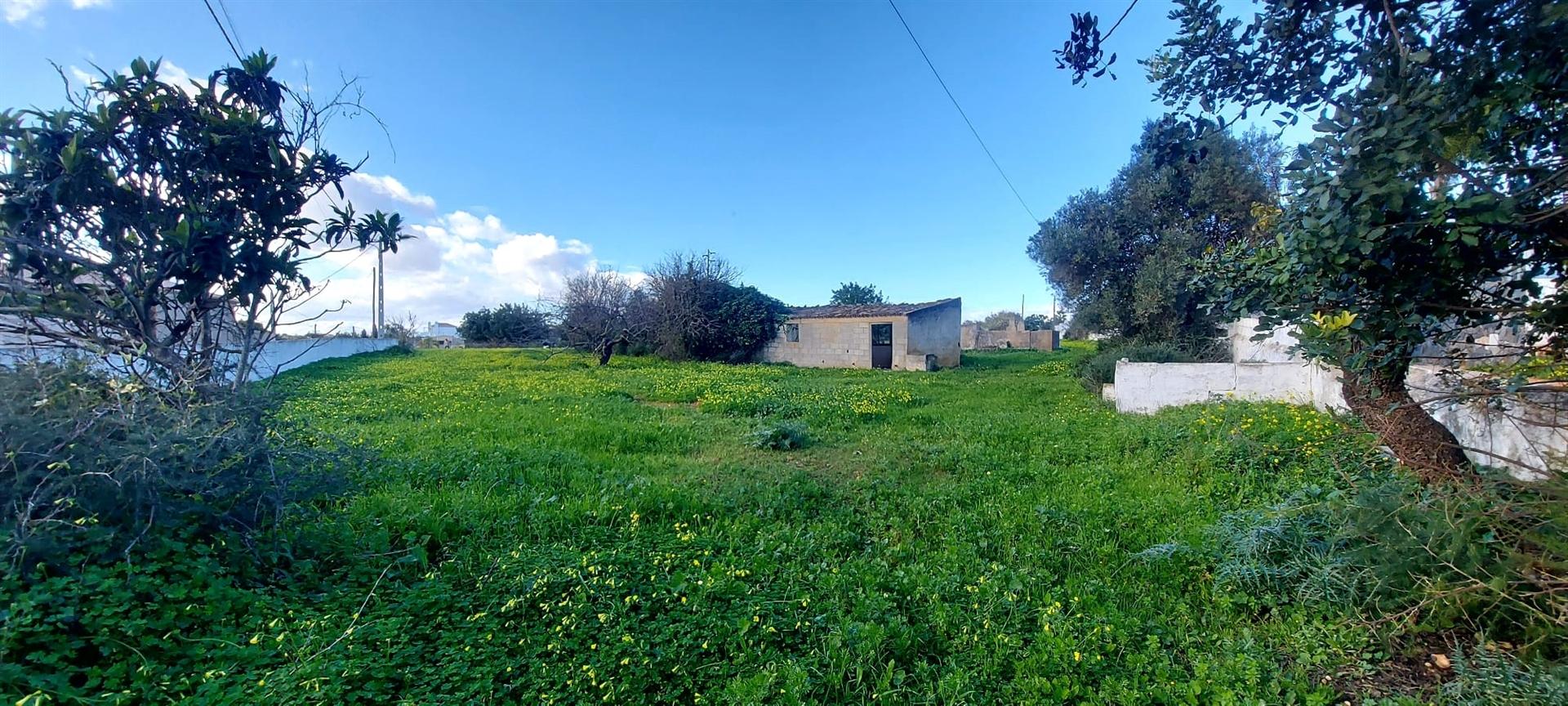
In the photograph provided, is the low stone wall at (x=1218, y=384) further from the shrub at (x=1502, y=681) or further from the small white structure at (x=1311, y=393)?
the shrub at (x=1502, y=681)

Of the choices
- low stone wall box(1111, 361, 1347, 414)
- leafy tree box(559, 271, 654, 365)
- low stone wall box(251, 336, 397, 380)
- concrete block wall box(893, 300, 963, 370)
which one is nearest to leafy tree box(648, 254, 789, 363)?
leafy tree box(559, 271, 654, 365)

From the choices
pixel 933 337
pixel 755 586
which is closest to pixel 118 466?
pixel 755 586

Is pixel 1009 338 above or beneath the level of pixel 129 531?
above

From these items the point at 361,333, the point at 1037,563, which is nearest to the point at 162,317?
the point at 1037,563

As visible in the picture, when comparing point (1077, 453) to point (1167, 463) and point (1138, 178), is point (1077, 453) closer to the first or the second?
point (1167, 463)

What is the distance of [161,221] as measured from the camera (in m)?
2.71

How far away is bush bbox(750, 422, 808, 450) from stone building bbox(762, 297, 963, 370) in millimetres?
11988

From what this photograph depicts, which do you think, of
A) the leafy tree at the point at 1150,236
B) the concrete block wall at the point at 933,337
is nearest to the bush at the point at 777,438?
the leafy tree at the point at 1150,236

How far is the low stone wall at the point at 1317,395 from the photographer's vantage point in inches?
113

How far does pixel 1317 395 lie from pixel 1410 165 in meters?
6.17

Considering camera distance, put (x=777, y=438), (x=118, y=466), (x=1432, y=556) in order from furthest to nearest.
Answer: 1. (x=777, y=438)
2. (x=1432, y=556)
3. (x=118, y=466)

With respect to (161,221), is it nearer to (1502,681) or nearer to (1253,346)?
(1502,681)

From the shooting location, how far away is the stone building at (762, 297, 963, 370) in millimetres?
18172

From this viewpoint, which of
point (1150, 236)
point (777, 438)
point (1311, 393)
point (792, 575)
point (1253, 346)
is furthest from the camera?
point (1150, 236)
